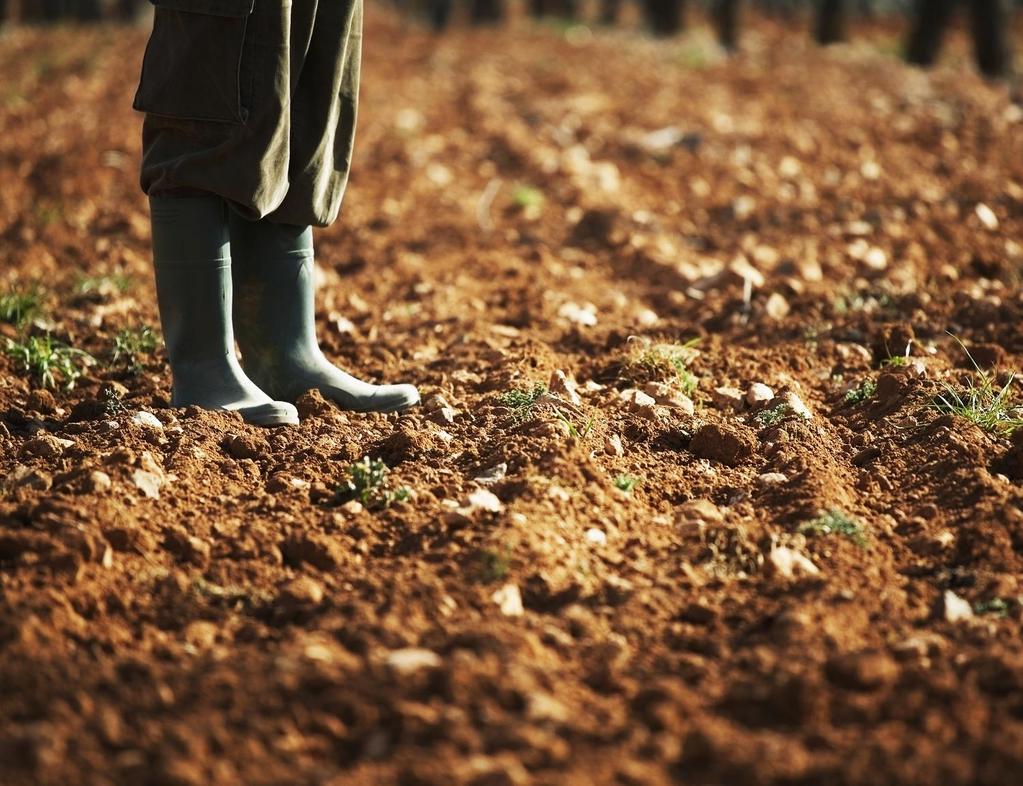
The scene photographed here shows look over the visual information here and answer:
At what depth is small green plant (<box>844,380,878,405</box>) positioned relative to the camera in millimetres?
3527

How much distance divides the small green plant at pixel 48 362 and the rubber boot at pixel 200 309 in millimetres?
528

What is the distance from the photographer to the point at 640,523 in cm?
274

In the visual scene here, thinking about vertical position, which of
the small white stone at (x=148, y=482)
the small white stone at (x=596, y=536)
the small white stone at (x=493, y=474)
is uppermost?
the small white stone at (x=493, y=474)

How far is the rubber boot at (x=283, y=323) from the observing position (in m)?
3.30

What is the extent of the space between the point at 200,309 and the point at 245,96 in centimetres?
55

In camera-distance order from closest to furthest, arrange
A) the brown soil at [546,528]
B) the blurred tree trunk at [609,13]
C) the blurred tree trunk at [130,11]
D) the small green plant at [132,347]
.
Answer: the brown soil at [546,528] < the small green plant at [132,347] < the blurred tree trunk at [130,11] < the blurred tree trunk at [609,13]

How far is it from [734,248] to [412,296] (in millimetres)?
1521

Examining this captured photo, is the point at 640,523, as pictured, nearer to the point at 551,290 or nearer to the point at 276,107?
the point at 276,107

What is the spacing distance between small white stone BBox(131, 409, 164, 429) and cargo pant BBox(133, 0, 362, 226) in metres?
0.53

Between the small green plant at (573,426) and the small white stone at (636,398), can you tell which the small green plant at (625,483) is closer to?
the small green plant at (573,426)

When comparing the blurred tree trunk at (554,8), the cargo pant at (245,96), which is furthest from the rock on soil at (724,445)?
the blurred tree trunk at (554,8)

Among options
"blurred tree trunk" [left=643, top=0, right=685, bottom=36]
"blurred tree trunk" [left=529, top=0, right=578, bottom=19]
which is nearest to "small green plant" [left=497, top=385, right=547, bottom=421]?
"blurred tree trunk" [left=643, top=0, right=685, bottom=36]

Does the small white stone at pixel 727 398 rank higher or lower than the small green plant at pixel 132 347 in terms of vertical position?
higher

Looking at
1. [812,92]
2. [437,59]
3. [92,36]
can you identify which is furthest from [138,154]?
[92,36]
